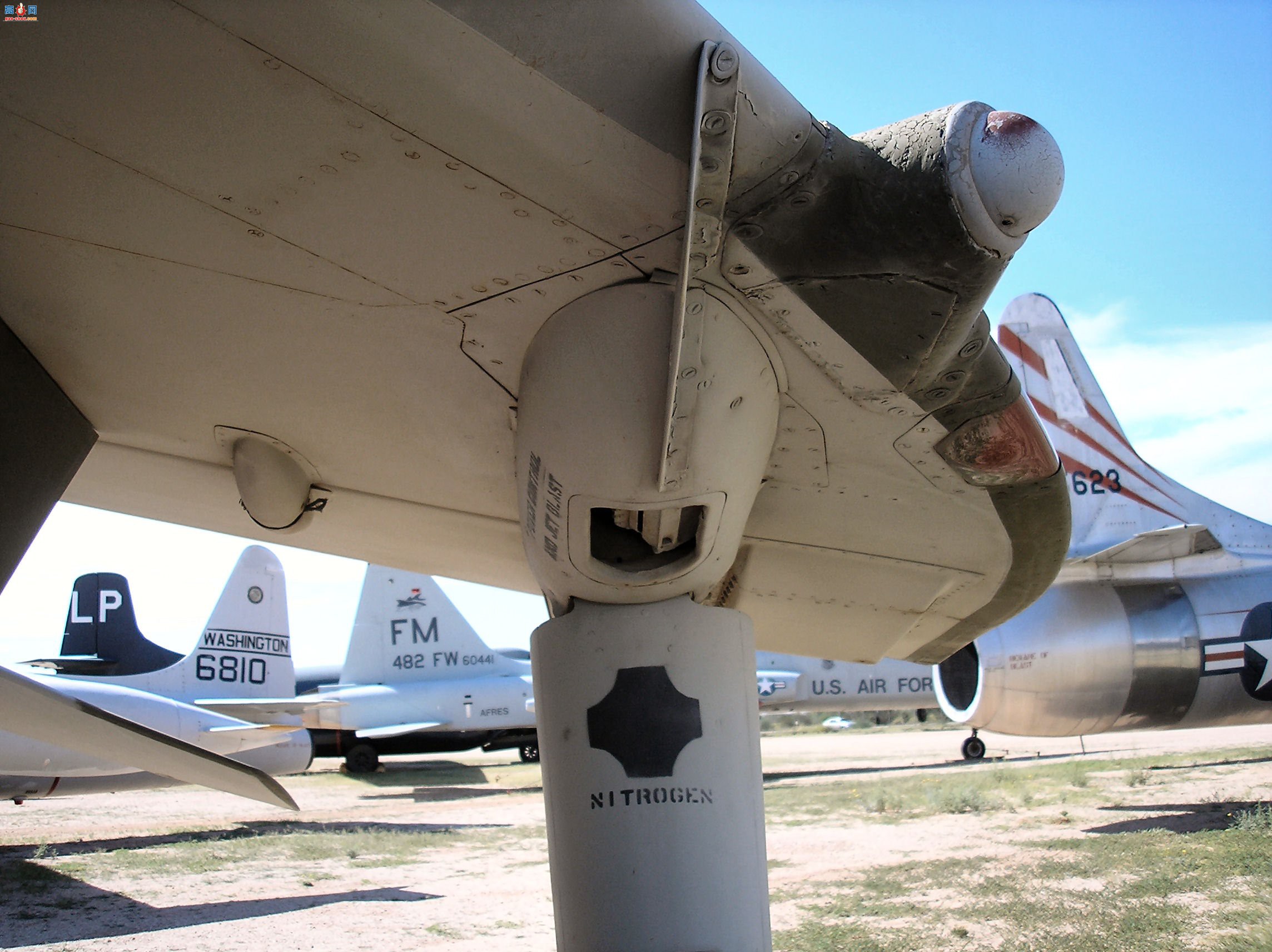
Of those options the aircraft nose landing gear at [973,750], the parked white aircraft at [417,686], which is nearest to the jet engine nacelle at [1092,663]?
the aircraft nose landing gear at [973,750]

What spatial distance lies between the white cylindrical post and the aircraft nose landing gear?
2028cm

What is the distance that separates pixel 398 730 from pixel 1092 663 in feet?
57.7

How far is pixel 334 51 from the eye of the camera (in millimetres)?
1771

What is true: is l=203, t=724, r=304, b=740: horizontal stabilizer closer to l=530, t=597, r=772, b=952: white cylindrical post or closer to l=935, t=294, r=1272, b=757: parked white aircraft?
l=935, t=294, r=1272, b=757: parked white aircraft

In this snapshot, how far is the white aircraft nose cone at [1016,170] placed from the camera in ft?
6.38

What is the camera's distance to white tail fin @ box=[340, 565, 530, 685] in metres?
24.2

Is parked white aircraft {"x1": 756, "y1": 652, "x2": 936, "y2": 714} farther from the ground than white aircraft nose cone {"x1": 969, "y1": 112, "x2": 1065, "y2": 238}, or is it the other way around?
white aircraft nose cone {"x1": 969, "y1": 112, "x2": 1065, "y2": 238}

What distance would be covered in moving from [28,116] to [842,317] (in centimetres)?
186

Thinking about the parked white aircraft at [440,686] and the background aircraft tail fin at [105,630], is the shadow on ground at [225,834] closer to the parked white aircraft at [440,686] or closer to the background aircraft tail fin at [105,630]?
the background aircraft tail fin at [105,630]

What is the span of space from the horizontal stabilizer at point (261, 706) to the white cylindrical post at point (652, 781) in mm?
14769

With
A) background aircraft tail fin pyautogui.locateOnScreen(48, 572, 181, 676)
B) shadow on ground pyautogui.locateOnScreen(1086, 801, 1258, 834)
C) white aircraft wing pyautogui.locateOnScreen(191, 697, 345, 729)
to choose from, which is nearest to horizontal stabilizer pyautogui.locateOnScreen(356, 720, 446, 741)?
white aircraft wing pyautogui.locateOnScreen(191, 697, 345, 729)

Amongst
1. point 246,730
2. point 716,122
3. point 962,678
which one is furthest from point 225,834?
point 716,122

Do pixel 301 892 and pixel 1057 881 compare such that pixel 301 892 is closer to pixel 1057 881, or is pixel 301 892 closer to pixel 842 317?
pixel 1057 881

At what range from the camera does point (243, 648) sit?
17.4 metres
